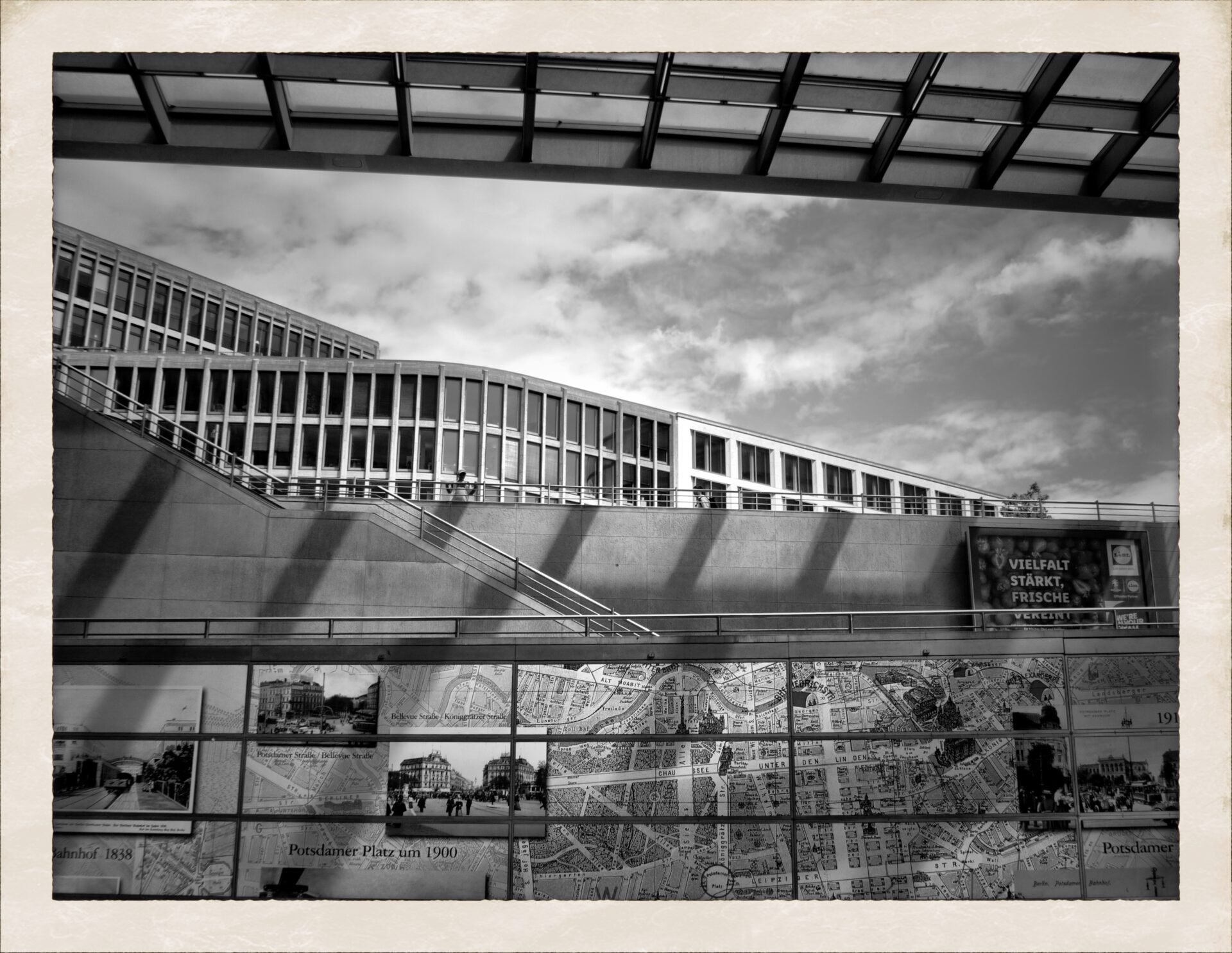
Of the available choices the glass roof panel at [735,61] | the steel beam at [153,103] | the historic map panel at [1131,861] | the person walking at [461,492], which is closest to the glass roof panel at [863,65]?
the glass roof panel at [735,61]

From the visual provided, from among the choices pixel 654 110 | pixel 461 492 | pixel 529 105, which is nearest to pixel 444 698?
pixel 529 105

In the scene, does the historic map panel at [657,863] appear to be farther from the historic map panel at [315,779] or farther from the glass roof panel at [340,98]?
the glass roof panel at [340,98]

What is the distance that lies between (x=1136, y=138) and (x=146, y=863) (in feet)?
45.5

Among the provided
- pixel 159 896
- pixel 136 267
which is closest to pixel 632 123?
pixel 159 896

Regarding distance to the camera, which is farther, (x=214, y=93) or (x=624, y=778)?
(x=624, y=778)

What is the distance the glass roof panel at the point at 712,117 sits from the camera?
10836 mm

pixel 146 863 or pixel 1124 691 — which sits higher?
pixel 1124 691

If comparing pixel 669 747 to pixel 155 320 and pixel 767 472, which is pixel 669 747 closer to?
pixel 767 472

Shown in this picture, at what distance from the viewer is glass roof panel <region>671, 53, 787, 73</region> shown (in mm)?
9914

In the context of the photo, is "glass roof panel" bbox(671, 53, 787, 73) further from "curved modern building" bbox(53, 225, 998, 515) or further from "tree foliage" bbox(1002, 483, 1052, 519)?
"curved modern building" bbox(53, 225, 998, 515)

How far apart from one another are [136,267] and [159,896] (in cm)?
5719

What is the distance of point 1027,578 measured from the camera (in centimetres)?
2130

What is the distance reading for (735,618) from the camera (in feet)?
53.7

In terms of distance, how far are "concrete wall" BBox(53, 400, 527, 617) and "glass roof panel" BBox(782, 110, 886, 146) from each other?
7.98 meters
